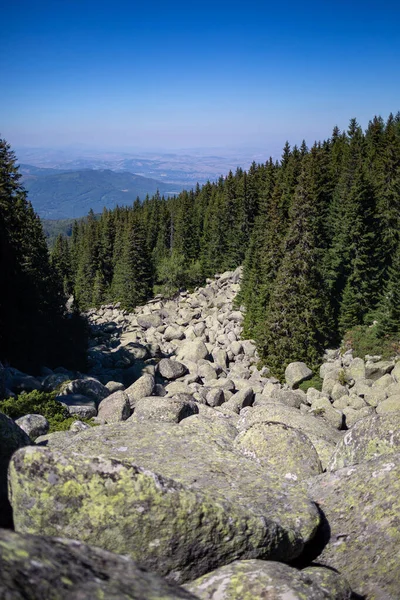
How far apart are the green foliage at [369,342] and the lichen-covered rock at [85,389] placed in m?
23.6

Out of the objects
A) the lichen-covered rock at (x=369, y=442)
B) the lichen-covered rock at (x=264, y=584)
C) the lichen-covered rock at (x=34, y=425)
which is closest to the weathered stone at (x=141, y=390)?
the lichen-covered rock at (x=34, y=425)

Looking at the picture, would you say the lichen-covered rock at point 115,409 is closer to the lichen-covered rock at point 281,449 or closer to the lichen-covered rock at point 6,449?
the lichen-covered rock at point 281,449

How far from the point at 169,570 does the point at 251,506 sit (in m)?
1.51

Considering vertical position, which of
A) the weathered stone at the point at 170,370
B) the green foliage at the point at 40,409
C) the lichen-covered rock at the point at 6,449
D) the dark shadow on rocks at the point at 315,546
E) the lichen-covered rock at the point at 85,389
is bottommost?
the weathered stone at the point at 170,370

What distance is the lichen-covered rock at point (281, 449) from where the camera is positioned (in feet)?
27.4

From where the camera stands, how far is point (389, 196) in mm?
46406

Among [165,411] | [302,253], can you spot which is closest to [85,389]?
[165,411]

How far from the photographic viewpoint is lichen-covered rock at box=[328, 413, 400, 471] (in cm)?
828

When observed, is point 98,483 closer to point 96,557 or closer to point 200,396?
point 96,557

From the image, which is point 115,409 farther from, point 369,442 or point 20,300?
point 20,300

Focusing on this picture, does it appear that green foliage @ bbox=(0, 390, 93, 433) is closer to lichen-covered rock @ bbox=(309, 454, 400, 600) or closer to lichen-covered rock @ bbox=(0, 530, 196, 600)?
lichen-covered rock @ bbox=(309, 454, 400, 600)

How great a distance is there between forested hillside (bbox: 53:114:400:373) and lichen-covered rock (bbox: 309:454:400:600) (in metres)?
28.7

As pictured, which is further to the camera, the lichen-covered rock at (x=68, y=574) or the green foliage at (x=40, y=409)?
the green foliage at (x=40, y=409)

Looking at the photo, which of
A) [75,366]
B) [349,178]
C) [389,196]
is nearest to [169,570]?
[75,366]
